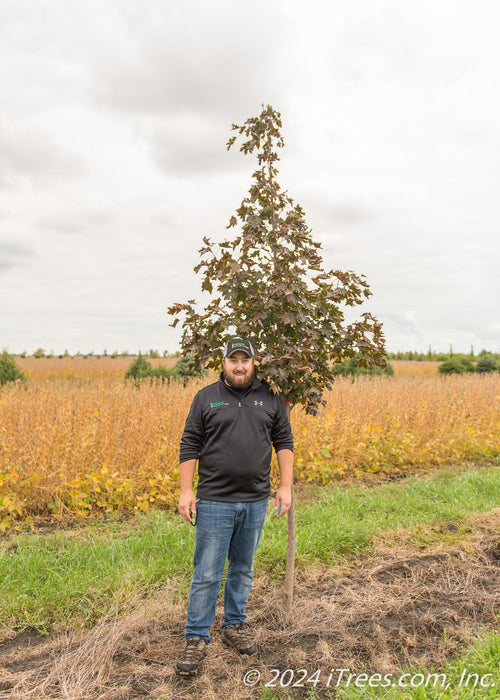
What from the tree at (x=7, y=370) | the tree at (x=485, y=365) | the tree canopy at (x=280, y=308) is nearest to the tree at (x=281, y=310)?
the tree canopy at (x=280, y=308)

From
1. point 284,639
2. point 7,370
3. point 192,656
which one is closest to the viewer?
point 192,656

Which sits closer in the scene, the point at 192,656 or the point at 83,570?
the point at 192,656

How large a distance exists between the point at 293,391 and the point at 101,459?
12.9ft

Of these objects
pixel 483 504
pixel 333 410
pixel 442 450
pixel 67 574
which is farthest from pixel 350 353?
pixel 442 450

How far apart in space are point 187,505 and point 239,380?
2.80 ft

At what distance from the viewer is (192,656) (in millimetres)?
3143

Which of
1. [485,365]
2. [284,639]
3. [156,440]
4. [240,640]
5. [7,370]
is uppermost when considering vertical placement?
[7,370]

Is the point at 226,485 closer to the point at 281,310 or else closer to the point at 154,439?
the point at 281,310

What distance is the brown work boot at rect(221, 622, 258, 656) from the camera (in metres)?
3.32

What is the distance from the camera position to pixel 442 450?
31.6ft

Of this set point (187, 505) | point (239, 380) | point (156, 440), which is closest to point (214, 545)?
point (187, 505)

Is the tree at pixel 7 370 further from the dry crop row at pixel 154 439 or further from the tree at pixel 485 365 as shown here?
the tree at pixel 485 365

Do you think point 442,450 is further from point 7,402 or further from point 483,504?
point 7,402

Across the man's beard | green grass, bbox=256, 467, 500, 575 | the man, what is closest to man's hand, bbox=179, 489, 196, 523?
the man
